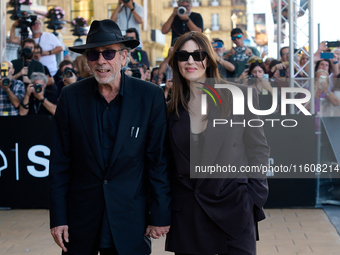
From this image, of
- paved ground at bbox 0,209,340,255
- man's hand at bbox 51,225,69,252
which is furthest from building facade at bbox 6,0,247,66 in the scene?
man's hand at bbox 51,225,69,252

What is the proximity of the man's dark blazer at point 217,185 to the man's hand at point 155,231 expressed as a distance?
0.09 metres

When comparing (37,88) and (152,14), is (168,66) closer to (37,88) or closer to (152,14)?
(37,88)

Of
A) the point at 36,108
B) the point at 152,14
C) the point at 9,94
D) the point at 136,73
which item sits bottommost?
the point at 36,108

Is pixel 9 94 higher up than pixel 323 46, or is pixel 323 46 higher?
pixel 323 46

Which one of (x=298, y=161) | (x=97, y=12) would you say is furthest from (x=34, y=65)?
(x=97, y=12)

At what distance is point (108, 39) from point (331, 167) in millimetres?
4872

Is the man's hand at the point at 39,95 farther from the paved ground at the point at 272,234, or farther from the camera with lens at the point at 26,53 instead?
the paved ground at the point at 272,234

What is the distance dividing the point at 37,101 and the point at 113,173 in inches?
199

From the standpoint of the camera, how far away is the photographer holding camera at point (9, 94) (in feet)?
25.8

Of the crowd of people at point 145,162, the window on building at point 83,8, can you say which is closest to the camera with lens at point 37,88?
the crowd of people at point 145,162

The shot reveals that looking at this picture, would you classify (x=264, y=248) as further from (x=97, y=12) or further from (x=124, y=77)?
(x=97, y=12)

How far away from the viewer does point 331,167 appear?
7.22 metres

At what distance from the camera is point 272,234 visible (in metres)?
5.91

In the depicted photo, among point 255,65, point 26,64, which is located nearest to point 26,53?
point 26,64
